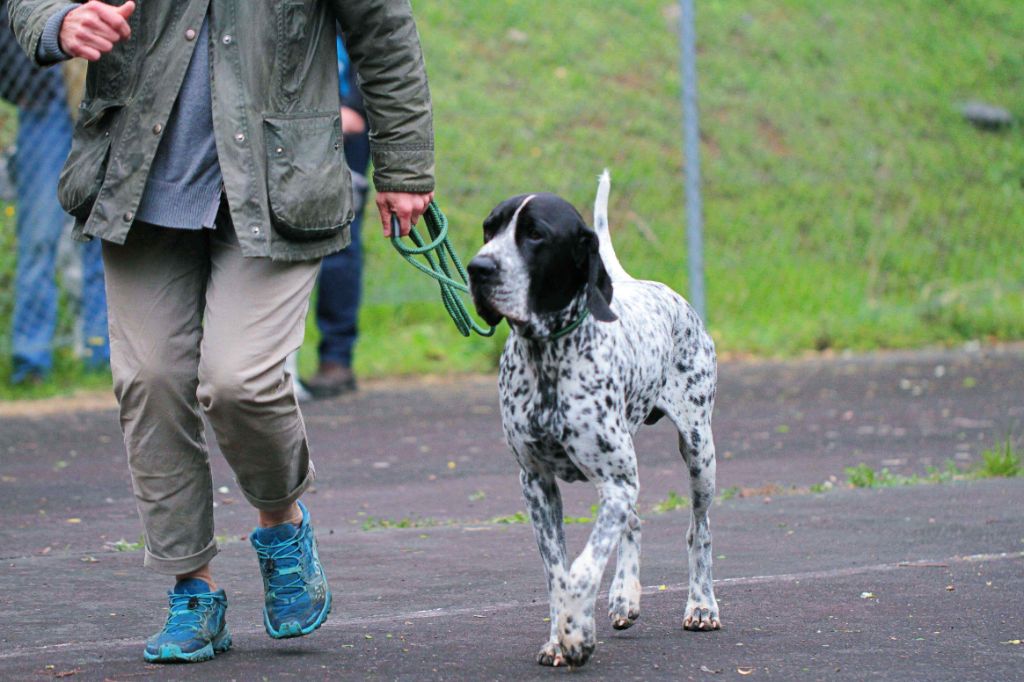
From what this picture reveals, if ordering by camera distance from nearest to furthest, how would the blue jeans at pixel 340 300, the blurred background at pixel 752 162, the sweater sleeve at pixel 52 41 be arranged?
the sweater sleeve at pixel 52 41 → the blue jeans at pixel 340 300 → the blurred background at pixel 752 162

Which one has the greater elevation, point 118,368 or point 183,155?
point 183,155

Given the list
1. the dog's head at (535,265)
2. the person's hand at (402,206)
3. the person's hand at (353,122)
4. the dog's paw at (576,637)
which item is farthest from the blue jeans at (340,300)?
the dog's paw at (576,637)

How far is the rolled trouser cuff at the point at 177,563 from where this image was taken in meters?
4.08

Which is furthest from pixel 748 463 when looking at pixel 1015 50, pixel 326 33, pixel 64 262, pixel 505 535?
pixel 1015 50

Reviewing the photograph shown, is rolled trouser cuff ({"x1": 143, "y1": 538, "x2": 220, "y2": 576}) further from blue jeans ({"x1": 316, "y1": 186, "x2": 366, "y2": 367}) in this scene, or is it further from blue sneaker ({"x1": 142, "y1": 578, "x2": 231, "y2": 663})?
blue jeans ({"x1": 316, "y1": 186, "x2": 366, "y2": 367})

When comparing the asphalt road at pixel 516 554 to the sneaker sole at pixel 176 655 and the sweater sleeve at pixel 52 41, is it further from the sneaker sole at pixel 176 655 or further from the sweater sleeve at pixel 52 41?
the sweater sleeve at pixel 52 41

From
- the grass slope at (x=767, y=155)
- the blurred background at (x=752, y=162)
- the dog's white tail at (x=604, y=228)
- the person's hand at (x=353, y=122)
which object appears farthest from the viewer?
the grass slope at (x=767, y=155)

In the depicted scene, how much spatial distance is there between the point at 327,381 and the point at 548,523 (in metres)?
5.44

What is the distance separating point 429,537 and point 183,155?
224 cm

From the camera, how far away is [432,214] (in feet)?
15.0

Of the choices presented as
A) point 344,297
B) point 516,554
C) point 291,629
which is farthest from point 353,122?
point 291,629

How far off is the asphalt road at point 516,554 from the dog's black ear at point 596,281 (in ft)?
2.97

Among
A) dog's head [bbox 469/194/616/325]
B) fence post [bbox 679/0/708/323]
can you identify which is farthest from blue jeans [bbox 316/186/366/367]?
dog's head [bbox 469/194/616/325]

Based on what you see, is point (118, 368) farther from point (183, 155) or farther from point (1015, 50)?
point (1015, 50)
